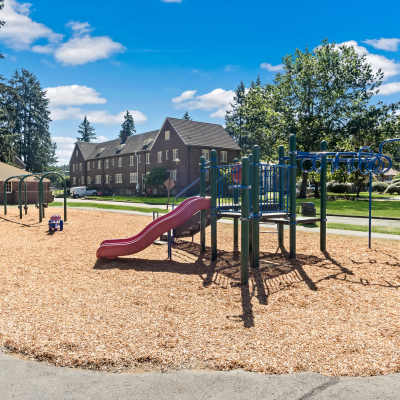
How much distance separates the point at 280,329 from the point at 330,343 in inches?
26.2

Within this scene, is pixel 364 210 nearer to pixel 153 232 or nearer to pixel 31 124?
pixel 153 232

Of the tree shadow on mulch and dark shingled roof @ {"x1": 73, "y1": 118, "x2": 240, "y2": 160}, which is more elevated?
dark shingled roof @ {"x1": 73, "y1": 118, "x2": 240, "y2": 160}

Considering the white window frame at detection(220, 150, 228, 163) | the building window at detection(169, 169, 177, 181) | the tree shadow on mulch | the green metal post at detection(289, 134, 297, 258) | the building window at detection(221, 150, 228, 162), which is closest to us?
the tree shadow on mulch

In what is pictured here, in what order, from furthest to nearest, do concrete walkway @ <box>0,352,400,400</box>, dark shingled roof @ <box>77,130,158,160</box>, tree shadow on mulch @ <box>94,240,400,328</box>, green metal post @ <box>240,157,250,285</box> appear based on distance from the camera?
dark shingled roof @ <box>77,130,158,160</box> → green metal post @ <box>240,157,250,285</box> → tree shadow on mulch @ <box>94,240,400,328</box> → concrete walkway @ <box>0,352,400,400</box>

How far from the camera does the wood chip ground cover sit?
3.96 m

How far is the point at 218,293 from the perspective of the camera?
6.23 metres

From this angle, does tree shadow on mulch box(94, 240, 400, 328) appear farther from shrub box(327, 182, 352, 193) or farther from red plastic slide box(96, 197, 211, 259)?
shrub box(327, 182, 352, 193)

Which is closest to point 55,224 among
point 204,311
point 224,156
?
point 204,311

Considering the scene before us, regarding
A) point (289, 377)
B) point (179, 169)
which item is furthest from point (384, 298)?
point (179, 169)

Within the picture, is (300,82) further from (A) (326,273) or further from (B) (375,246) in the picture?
(A) (326,273)

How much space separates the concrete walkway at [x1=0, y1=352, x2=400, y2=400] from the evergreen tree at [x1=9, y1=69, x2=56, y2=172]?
60655 millimetres

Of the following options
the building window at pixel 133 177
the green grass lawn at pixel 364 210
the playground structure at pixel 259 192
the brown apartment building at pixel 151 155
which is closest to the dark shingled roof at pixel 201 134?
the brown apartment building at pixel 151 155

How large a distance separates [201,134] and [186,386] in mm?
47048

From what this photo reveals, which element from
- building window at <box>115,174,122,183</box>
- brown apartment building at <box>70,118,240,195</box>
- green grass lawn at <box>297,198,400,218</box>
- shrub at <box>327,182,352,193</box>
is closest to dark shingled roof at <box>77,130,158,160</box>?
brown apartment building at <box>70,118,240,195</box>
